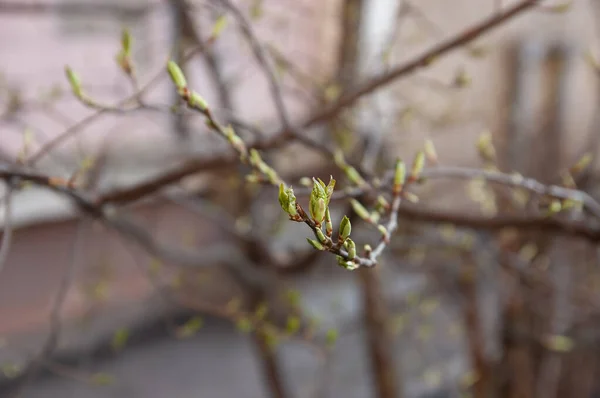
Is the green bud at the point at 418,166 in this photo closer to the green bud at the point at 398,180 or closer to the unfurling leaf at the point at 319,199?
the green bud at the point at 398,180

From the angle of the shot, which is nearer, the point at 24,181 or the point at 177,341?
the point at 24,181

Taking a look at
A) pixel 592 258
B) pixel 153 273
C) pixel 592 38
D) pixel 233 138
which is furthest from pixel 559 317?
pixel 592 38

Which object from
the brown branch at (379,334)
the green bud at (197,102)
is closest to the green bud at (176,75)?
the green bud at (197,102)

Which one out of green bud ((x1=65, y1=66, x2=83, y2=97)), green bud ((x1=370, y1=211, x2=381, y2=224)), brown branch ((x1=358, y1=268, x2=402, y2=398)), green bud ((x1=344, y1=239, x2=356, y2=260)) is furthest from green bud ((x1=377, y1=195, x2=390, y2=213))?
brown branch ((x1=358, y1=268, x2=402, y2=398))

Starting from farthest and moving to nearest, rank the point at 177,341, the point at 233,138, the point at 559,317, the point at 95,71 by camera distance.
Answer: the point at 177,341, the point at 95,71, the point at 559,317, the point at 233,138

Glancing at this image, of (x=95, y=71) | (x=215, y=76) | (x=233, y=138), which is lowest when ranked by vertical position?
(x=233, y=138)

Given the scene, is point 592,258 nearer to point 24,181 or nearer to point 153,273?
point 153,273

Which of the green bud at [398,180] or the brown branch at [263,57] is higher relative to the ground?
the brown branch at [263,57]
